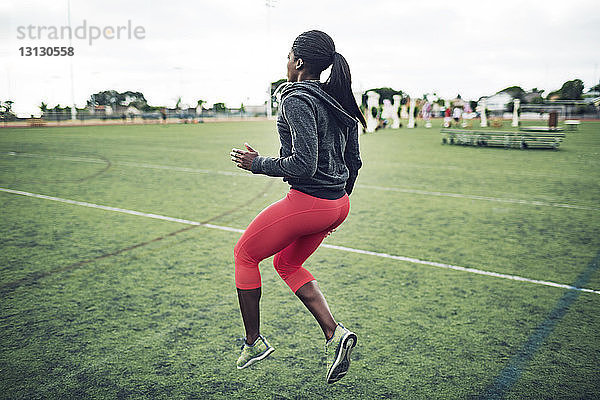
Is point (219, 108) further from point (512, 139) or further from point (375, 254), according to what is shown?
point (375, 254)

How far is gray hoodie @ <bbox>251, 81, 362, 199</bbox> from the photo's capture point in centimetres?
259

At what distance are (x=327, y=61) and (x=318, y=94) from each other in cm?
25

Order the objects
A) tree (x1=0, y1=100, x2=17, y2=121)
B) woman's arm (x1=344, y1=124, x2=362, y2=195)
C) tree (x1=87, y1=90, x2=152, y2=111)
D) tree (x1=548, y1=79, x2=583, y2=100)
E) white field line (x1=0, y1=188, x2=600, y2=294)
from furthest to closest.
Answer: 1. tree (x1=548, y1=79, x2=583, y2=100)
2. tree (x1=87, y1=90, x2=152, y2=111)
3. tree (x1=0, y1=100, x2=17, y2=121)
4. white field line (x1=0, y1=188, x2=600, y2=294)
5. woman's arm (x1=344, y1=124, x2=362, y2=195)

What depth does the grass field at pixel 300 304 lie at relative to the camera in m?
3.05

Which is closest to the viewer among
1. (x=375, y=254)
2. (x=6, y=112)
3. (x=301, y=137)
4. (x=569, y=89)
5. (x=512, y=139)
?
(x=301, y=137)

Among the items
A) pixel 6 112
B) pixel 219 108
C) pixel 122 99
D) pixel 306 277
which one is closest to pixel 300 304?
pixel 306 277

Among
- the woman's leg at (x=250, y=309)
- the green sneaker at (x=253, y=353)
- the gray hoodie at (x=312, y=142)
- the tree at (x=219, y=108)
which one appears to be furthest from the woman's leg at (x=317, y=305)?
the tree at (x=219, y=108)

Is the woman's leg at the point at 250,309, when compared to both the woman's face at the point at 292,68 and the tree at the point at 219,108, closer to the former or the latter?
the woman's face at the point at 292,68

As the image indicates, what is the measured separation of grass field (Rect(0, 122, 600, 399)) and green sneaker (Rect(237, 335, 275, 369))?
4.8 inches

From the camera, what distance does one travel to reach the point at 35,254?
5.49 meters

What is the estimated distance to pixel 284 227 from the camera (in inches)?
110

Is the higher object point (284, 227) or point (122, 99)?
point (122, 99)

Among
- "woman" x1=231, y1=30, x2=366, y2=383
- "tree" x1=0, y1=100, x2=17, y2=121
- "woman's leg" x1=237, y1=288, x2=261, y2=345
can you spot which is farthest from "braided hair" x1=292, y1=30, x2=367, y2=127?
"tree" x1=0, y1=100, x2=17, y2=121

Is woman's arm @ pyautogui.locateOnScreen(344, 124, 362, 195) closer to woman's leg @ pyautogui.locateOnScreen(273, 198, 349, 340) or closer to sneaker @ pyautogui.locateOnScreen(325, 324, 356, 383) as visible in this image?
woman's leg @ pyautogui.locateOnScreen(273, 198, 349, 340)
